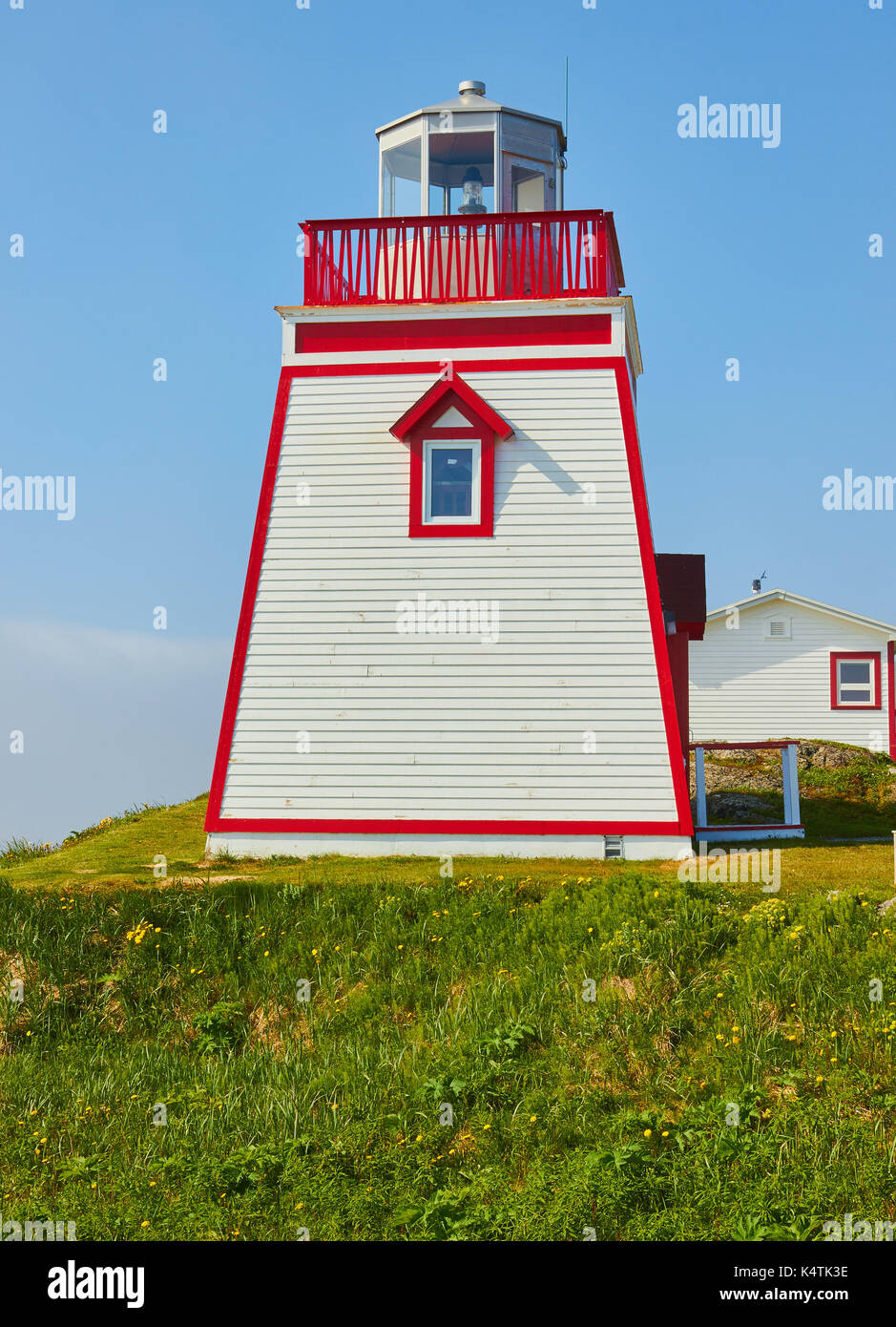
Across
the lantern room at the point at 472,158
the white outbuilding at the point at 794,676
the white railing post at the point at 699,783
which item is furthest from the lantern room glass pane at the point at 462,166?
the white outbuilding at the point at 794,676

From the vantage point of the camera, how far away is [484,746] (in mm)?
15445

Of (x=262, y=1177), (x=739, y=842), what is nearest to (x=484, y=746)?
(x=739, y=842)

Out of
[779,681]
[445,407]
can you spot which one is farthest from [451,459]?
[779,681]

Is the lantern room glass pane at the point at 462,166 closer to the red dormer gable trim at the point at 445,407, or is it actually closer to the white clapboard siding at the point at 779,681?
the red dormer gable trim at the point at 445,407

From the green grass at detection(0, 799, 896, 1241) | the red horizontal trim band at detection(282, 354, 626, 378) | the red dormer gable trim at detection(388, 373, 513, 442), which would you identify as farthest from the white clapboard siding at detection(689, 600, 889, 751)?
the green grass at detection(0, 799, 896, 1241)

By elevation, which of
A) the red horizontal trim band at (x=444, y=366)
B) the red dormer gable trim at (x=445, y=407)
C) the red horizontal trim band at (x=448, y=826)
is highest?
the red horizontal trim band at (x=444, y=366)

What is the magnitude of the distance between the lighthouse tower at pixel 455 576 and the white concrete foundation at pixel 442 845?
0.03 metres

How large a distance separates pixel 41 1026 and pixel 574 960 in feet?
16.4

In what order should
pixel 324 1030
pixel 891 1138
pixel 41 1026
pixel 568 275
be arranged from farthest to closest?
1. pixel 568 275
2. pixel 41 1026
3. pixel 324 1030
4. pixel 891 1138

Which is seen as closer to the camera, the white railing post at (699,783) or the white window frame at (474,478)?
the white window frame at (474,478)

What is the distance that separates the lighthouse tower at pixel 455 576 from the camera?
15.3 meters

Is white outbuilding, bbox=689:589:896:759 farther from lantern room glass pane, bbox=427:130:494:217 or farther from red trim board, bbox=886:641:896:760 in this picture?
lantern room glass pane, bbox=427:130:494:217

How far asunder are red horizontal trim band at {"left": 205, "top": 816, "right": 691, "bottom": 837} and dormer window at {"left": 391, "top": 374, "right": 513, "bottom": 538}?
149 inches
